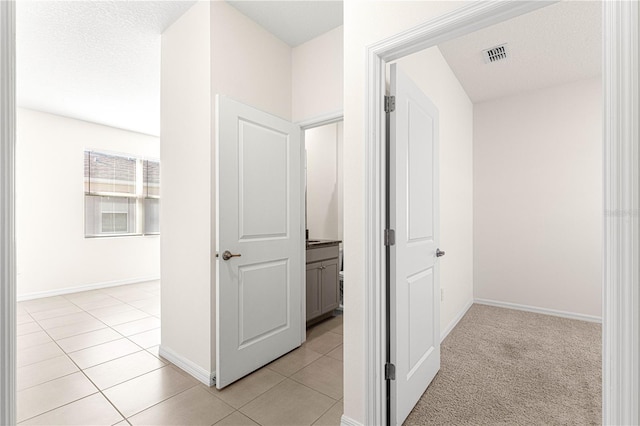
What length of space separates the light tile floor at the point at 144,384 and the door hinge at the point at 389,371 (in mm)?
450

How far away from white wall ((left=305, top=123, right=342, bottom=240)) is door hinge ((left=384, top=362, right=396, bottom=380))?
108 inches

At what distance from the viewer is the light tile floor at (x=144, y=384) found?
5.98 feet

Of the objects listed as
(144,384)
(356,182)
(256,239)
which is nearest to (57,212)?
(144,384)

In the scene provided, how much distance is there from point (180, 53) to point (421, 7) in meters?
1.89

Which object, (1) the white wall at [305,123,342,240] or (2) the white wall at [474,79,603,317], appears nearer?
(2) the white wall at [474,79,603,317]

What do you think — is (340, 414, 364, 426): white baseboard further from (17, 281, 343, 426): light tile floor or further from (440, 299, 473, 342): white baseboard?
(440, 299, 473, 342): white baseboard

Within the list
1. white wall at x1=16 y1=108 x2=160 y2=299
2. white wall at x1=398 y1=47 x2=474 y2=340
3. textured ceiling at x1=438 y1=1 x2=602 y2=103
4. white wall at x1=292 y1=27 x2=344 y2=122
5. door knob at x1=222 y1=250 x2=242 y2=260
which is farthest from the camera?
white wall at x1=16 y1=108 x2=160 y2=299

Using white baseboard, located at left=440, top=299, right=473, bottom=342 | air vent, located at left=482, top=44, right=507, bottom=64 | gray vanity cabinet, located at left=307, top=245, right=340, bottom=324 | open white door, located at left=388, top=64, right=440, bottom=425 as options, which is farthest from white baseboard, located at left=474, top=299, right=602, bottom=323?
air vent, located at left=482, top=44, right=507, bottom=64

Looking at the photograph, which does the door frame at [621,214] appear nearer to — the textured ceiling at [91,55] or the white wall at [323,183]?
the textured ceiling at [91,55]

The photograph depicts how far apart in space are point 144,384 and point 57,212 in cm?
386

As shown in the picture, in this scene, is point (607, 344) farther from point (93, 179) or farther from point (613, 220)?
point (93, 179)

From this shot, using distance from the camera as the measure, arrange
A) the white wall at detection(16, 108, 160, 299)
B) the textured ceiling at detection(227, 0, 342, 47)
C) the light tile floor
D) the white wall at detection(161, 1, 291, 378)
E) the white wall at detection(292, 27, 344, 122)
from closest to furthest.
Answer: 1. the light tile floor
2. the white wall at detection(161, 1, 291, 378)
3. the textured ceiling at detection(227, 0, 342, 47)
4. the white wall at detection(292, 27, 344, 122)
5. the white wall at detection(16, 108, 160, 299)

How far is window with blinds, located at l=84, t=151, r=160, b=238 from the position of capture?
4.98 meters

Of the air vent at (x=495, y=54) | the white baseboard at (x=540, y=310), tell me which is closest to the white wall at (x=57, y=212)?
the air vent at (x=495, y=54)
